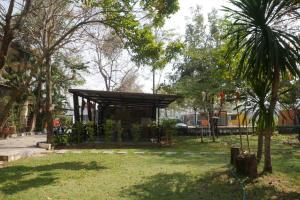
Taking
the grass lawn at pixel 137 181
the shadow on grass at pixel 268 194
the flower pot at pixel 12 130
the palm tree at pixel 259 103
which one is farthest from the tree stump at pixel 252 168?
the flower pot at pixel 12 130

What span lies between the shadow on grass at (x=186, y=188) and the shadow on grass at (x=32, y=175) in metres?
2.35

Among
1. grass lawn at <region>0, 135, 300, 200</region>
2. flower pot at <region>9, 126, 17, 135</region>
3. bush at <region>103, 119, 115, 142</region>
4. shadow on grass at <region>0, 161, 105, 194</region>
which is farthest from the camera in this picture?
flower pot at <region>9, 126, 17, 135</region>

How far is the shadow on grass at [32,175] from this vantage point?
30.0 feet

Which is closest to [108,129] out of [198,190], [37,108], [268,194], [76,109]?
[76,109]

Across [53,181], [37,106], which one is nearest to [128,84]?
[37,106]

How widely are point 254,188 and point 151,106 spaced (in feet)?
58.5

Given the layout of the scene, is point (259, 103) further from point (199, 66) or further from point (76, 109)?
point (199, 66)

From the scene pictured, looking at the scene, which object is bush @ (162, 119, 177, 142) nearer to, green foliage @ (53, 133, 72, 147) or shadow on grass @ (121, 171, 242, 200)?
green foliage @ (53, 133, 72, 147)

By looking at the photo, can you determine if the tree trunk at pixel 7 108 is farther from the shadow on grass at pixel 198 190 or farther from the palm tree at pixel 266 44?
the palm tree at pixel 266 44

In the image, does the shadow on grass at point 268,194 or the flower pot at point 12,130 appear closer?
the shadow on grass at point 268,194

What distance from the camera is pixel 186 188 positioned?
870 cm

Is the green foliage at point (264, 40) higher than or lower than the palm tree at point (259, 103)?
higher

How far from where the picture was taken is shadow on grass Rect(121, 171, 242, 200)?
805cm

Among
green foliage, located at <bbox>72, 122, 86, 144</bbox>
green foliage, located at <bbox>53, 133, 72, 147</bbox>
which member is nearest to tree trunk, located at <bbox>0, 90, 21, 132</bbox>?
green foliage, located at <bbox>53, 133, 72, 147</bbox>
